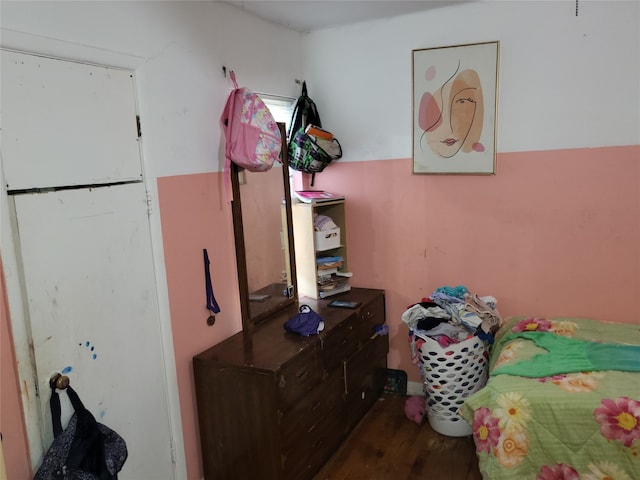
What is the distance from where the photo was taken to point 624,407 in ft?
6.38

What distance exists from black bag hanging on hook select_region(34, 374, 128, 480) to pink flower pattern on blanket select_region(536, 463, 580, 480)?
1662 millimetres

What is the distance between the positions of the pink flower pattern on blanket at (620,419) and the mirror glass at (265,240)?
166 centimetres

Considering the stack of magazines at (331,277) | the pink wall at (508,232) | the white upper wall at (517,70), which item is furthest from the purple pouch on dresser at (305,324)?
the white upper wall at (517,70)

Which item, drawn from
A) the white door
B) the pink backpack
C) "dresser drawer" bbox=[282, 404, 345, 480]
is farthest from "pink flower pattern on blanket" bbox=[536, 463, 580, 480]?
the pink backpack

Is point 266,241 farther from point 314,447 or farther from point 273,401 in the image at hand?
point 314,447

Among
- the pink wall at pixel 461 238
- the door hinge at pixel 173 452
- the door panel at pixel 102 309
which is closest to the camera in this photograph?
the door panel at pixel 102 309

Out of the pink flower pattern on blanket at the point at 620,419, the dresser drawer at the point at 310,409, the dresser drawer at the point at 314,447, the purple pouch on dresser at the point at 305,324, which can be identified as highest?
the purple pouch on dresser at the point at 305,324

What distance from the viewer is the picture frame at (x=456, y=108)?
2.85m

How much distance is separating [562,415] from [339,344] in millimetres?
1144

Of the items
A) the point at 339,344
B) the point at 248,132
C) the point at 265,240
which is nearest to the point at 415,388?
the point at 339,344

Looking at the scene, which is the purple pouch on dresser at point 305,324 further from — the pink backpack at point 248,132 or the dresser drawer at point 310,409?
the pink backpack at point 248,132

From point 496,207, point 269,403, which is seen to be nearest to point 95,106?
point 269,403

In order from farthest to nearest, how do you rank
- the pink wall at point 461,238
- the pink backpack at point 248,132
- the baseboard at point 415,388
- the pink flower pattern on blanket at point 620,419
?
the baseboard at point 415,388
the pink backpack at point 248,132
the pink wall at point 461,238
the pink flower pattern on blanket at point 620,419

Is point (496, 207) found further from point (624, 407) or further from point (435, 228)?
point (624, 407)
